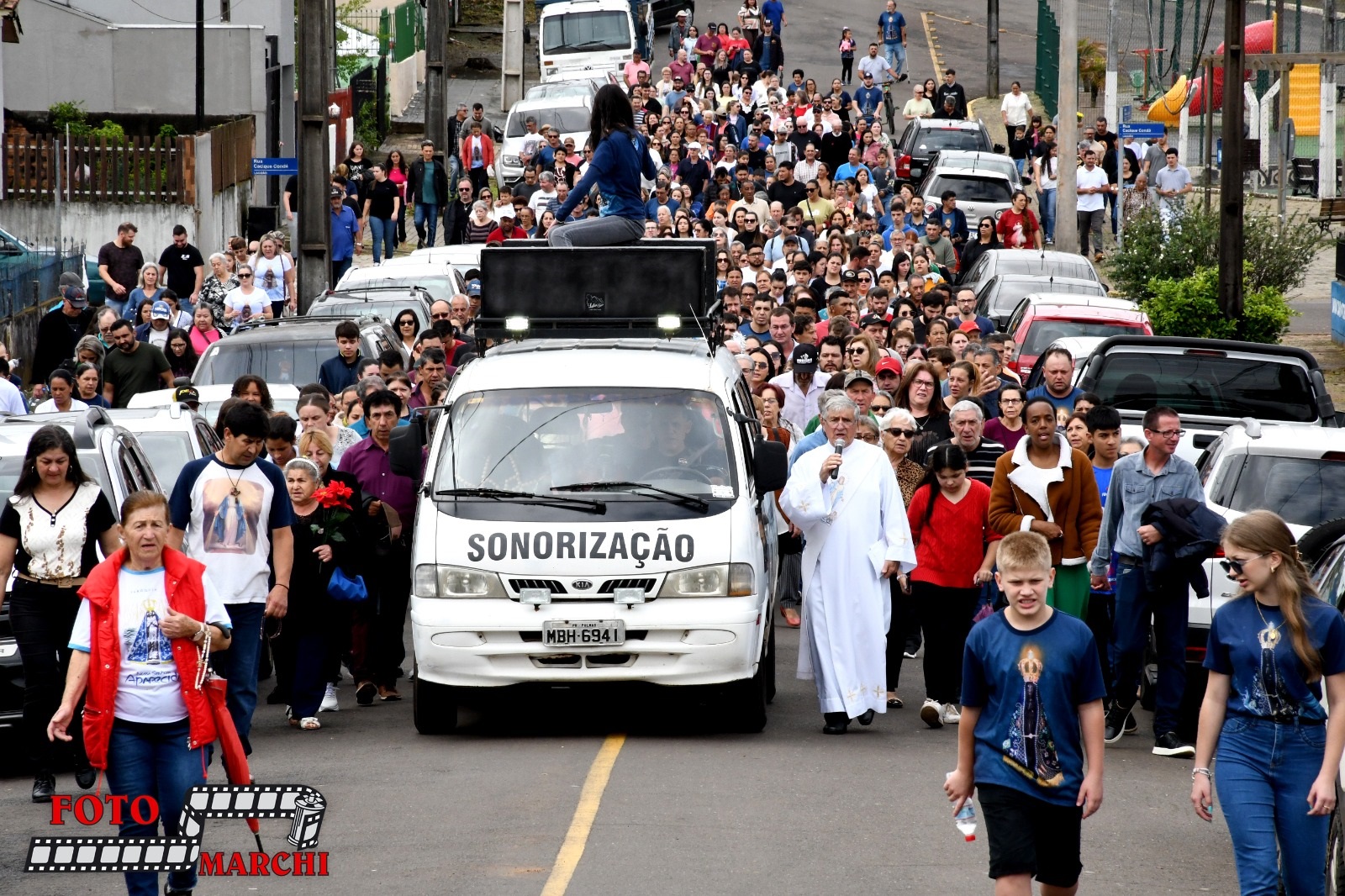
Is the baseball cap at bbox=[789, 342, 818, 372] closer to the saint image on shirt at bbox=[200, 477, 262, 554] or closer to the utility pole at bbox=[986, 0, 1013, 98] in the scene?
the saint image on shirt at bbox=[200, 477, 262, 554]

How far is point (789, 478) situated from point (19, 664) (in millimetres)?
4225

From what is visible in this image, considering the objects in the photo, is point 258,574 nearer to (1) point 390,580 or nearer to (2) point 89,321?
(1) point 390,580

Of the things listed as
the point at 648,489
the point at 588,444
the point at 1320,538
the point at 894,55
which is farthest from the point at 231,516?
the point at 894,55

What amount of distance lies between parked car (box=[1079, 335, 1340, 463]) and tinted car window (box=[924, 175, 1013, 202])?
17801 millimetres

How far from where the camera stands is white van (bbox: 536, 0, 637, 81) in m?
48.2

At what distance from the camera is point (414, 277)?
24.6 meters

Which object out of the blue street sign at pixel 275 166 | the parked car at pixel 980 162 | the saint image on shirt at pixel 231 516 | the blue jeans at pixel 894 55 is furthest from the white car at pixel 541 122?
the saint image on shirt at pixel 231 516

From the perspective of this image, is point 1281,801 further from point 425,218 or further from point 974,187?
point 425,218

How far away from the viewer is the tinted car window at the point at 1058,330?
2088 cm

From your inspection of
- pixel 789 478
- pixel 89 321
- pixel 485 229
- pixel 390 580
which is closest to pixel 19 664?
pixel 390 580

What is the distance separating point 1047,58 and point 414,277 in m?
31.1

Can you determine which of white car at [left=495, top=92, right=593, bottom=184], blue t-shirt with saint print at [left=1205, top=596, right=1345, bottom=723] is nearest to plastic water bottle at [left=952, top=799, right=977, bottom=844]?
blue t-shirt with saint print at [left=1205, top=596, right=1345, bottom=723]

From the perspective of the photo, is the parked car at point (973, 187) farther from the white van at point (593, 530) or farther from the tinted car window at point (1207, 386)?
the white van at point (593, 530)

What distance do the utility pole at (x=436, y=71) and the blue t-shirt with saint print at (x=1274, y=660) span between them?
35563 mm
